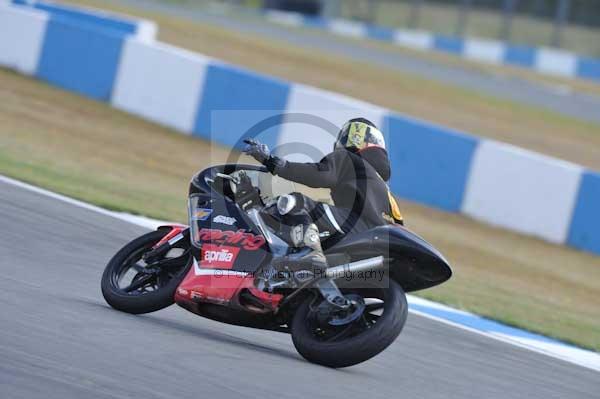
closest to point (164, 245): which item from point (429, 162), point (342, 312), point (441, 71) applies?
point (342, 312)

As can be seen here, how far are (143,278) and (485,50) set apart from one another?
125ft

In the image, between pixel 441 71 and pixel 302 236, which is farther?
pixel 441 71

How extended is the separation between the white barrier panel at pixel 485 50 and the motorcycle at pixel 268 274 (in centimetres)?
3654

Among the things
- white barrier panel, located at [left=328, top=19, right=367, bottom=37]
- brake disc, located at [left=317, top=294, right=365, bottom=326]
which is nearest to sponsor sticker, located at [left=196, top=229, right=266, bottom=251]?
brake disc, located at [left=317, top=294, right=365, bottom=326]

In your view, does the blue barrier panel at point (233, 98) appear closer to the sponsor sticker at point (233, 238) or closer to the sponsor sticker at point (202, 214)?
the sponsor sticker at point (202, 214)

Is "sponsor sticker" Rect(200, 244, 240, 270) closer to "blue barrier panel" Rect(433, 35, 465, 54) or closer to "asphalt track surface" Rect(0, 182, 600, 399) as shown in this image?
"asphalt track surface" Rect(0, 182, 600, 399)

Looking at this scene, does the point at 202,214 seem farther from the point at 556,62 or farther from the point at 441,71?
the point at 556,62

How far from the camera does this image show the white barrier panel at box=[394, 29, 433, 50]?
4575 centimetres

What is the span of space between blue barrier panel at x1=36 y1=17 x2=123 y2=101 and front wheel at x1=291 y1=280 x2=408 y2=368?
39.1ft

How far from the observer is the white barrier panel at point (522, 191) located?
14.1 meters

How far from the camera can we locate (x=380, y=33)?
48.3 metres

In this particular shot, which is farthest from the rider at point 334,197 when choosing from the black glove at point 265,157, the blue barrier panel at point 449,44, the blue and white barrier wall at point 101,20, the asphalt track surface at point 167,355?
the blue barrier panel at point 449,44

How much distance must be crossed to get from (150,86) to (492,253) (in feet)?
20.7

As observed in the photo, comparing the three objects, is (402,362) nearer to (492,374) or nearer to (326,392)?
(492,374)
